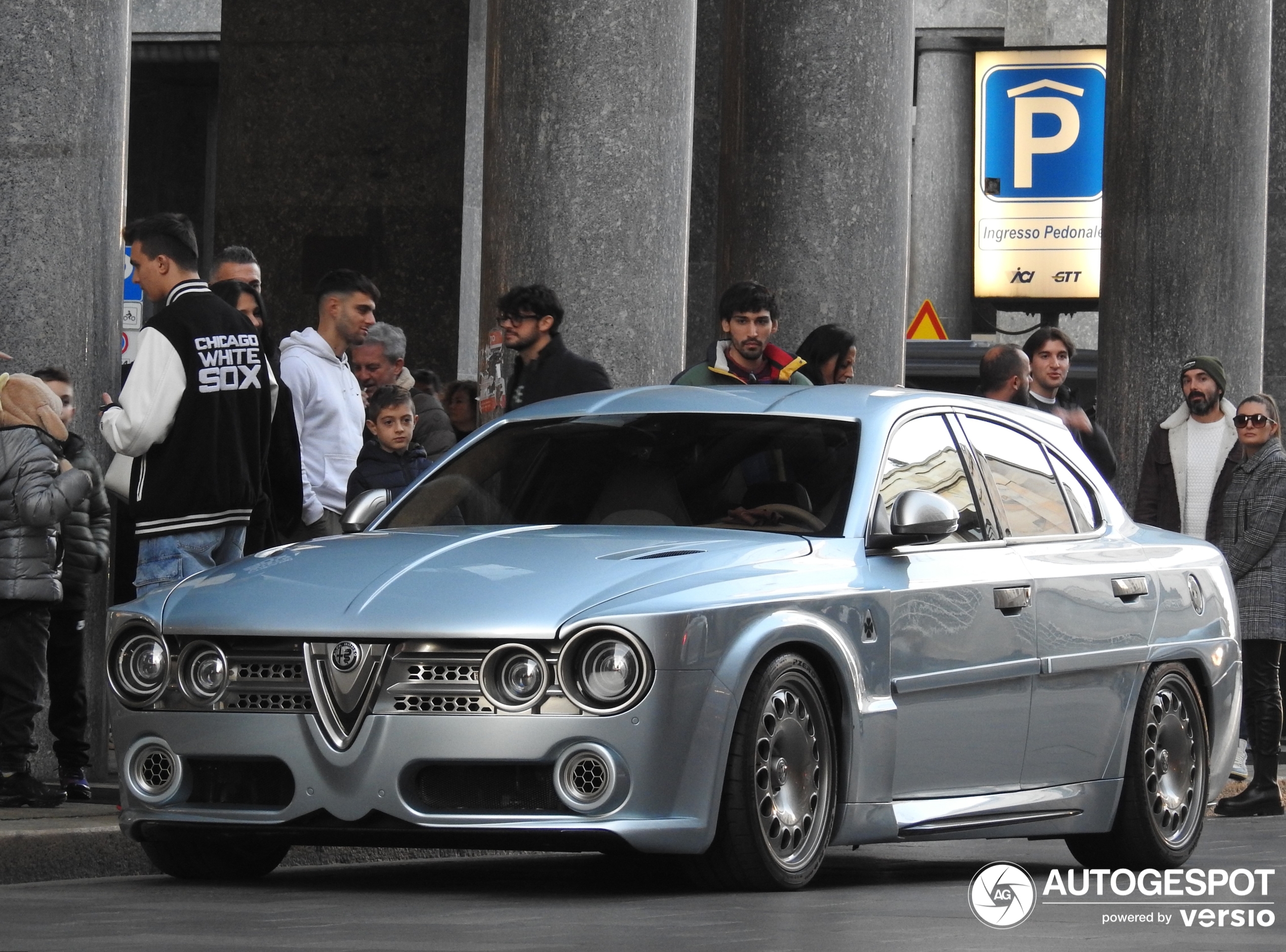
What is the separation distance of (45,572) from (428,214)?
28.9 feet

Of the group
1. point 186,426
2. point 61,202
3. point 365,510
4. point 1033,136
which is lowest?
point 365,510

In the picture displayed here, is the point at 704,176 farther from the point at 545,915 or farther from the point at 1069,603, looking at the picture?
the point at 545,915

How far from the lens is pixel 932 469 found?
29.4 ft

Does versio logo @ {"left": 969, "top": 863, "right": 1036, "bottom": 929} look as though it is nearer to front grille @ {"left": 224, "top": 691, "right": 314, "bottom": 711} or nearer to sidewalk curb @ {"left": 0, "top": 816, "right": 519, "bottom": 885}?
front grille @ {"left": 224, "top": 691, "right": 314, "bottom": 711}

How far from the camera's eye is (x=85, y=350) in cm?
1116

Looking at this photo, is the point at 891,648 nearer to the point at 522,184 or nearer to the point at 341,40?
the point at 522,184

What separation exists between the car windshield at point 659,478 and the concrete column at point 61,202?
258 cm

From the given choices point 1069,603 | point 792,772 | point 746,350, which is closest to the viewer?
point 792,772

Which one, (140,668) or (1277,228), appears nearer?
(140,668)

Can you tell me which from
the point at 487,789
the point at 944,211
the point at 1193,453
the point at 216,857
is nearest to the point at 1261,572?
the point at 1193,453

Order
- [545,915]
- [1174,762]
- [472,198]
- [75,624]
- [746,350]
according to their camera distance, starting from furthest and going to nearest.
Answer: [472,198], [746,350], [75,624], [1174,762], [545,915]

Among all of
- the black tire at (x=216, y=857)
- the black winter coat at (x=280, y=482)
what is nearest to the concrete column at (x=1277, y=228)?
the black winter coat at (x=280, y=482)

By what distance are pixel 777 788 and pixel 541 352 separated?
149 inches

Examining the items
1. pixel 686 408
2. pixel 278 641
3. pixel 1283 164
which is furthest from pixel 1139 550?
pixel 1283 164
